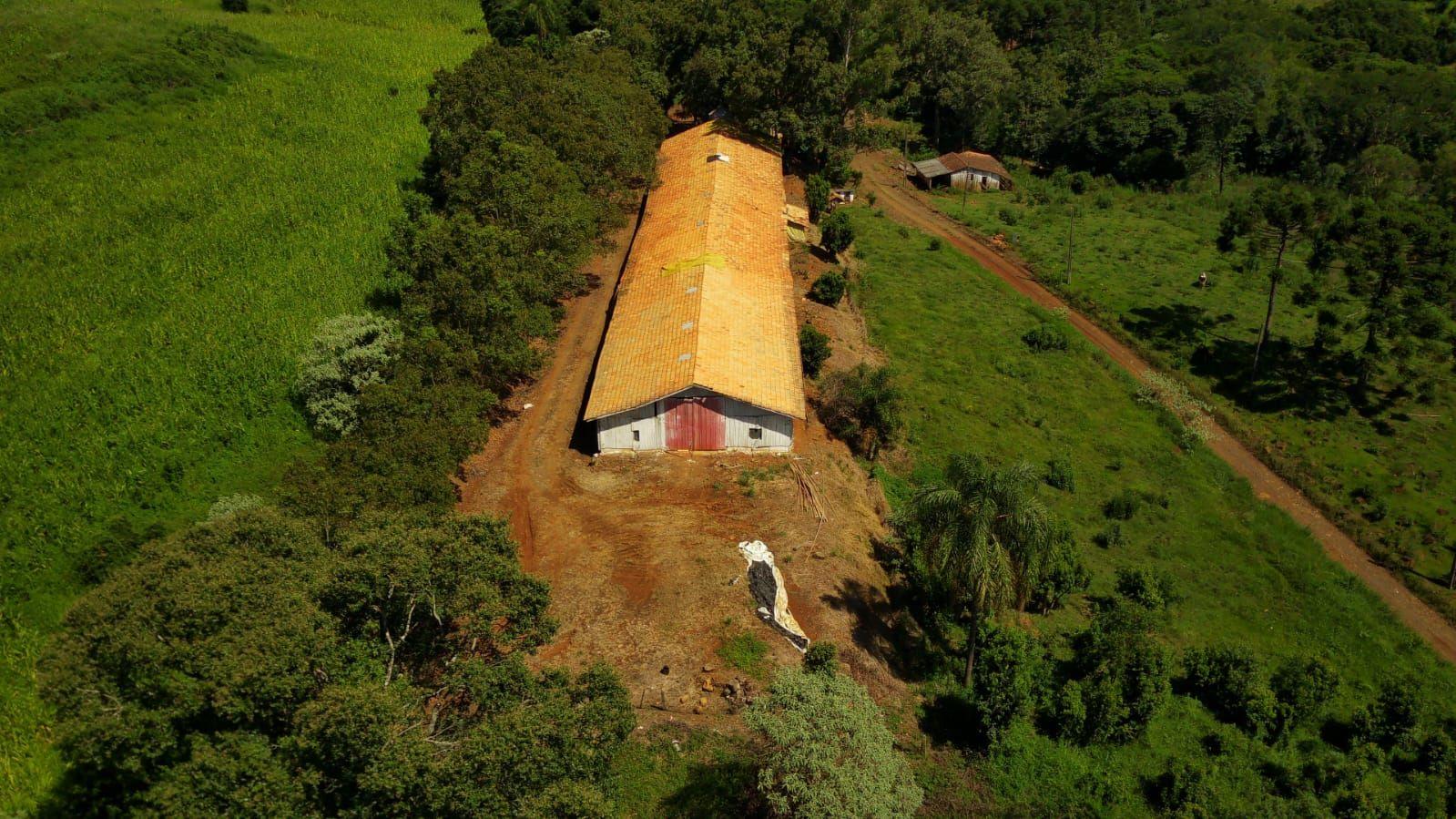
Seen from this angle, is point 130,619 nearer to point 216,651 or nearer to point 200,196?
point 216,651

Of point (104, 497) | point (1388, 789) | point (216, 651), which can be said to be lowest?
point (1388, 789)

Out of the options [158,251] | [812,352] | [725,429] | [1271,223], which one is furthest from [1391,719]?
[158,251]

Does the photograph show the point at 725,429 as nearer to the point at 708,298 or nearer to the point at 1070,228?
the point at 708,298

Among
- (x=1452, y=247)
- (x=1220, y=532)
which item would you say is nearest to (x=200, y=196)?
(x=1220, y=532)

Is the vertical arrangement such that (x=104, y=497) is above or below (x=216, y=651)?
below

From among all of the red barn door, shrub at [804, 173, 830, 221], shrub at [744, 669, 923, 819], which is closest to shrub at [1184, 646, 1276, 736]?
shrub at [744, 669, 923, 819]

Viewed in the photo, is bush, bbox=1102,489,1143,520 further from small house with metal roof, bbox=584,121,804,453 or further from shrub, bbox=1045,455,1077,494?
small house with metal roof, bbox=584,121,804,453

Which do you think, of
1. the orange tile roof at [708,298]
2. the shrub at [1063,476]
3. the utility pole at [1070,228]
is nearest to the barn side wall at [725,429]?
the orange tile roof at [708,298]
